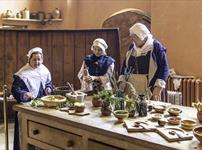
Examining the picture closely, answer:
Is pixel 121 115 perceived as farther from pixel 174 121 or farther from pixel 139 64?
pixel 139 64

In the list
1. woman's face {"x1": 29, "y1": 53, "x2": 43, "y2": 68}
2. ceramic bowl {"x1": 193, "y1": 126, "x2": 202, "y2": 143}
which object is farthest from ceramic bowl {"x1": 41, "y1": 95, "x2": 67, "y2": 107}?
ceramic bowl {"x1": 193, "y1": 126, "x2": 202, "y2": 143}

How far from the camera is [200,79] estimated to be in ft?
16.1

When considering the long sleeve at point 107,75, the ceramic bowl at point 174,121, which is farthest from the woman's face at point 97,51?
the ceramic bowl at point 174,121

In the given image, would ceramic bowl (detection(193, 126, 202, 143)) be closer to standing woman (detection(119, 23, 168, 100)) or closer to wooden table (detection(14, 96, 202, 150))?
wooden table (detection(14, 96, 202, 150))

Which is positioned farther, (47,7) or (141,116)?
(47,7)

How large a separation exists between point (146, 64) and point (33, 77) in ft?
3.49

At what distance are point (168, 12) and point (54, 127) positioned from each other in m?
3.23

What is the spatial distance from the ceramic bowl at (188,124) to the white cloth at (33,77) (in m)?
1.52

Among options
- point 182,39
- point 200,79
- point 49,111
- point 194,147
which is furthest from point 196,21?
point 194,147

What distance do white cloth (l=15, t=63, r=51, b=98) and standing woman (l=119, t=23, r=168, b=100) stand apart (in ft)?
2.47

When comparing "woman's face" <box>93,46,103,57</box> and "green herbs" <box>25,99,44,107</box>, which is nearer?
"green herbs" <box>25,99,44,107</box>

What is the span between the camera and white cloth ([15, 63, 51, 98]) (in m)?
3.22

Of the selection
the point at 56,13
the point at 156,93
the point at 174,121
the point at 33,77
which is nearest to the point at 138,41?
the point at 156,93

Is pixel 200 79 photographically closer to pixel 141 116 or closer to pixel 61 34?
pixel 61 34
